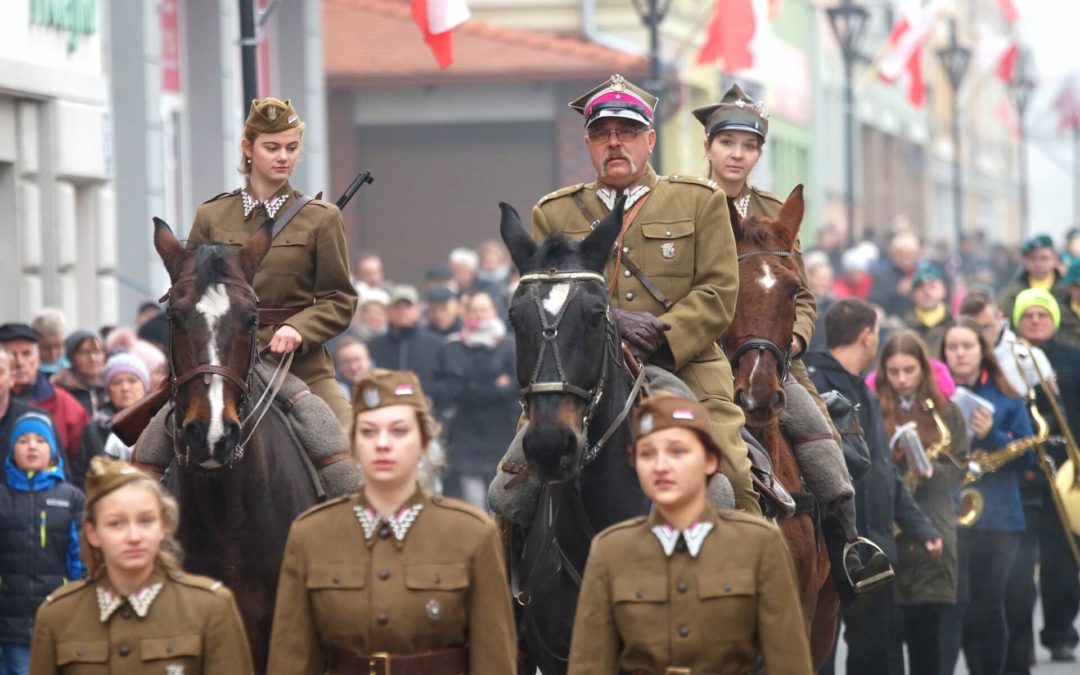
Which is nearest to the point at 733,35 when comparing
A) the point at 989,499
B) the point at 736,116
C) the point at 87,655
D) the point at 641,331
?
the point at 989,499

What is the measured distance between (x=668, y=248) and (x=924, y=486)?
13.1 ft

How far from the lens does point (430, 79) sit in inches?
1448

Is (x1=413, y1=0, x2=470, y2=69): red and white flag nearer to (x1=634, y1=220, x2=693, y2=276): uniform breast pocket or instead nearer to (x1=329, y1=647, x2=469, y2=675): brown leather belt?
(x1=634, y1=220, x2=693, y2=276): uniform breast pocket

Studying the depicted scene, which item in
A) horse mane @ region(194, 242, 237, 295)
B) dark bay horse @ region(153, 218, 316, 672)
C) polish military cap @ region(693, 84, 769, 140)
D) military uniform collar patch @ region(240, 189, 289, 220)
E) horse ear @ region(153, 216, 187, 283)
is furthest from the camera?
polish military cap @ region(693, 84, 769, 140)

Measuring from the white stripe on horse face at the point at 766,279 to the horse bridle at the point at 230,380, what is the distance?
221 centimetres

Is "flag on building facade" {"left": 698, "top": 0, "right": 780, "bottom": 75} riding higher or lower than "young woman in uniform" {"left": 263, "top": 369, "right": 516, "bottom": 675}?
higher

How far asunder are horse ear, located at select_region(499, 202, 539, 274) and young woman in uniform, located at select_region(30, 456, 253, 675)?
190 cm

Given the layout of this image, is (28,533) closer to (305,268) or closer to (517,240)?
(305,268)

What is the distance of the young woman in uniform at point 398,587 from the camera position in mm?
6969

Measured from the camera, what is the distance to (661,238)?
360 inches

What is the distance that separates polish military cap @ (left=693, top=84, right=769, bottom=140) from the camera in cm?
1082

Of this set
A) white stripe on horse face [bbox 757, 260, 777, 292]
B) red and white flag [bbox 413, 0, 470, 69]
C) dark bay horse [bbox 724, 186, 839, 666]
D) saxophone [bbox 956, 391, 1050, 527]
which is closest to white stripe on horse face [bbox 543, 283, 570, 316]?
dark bay horse [bbox 724, 186, 839, 666]

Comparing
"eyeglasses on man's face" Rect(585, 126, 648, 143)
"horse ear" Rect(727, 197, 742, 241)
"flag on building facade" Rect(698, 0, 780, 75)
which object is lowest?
"horse ear" Rect(727, 197, 742, 241)

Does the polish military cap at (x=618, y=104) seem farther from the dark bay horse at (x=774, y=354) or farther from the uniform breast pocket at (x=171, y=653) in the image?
the uniform breast pocket at (x=171, y=653)
